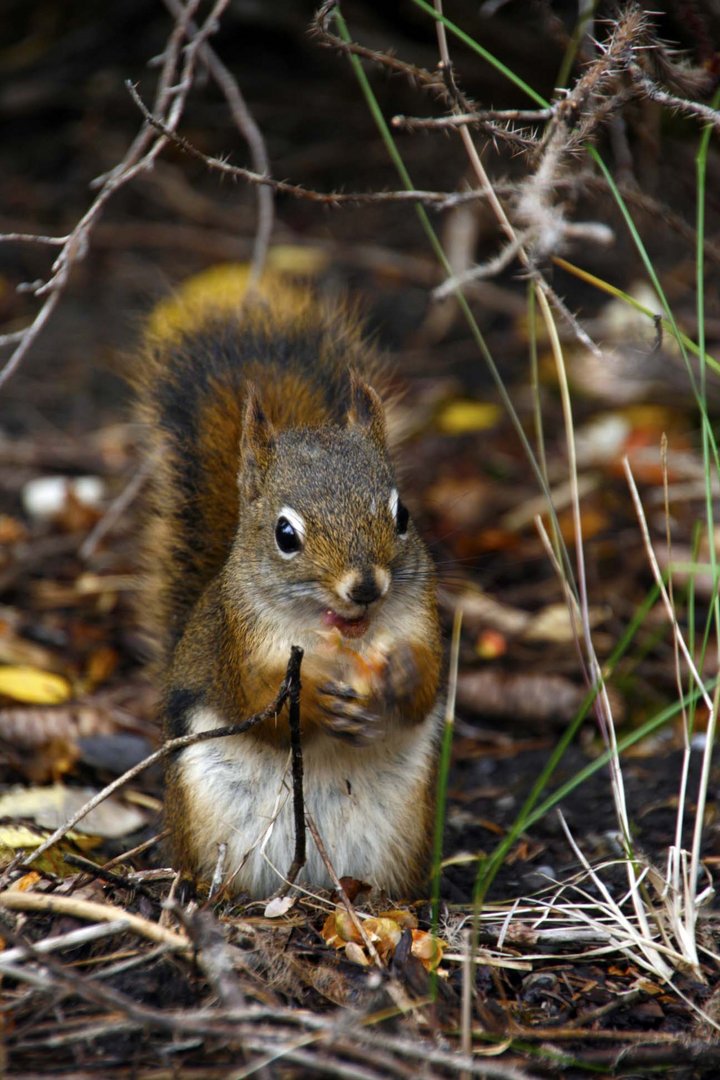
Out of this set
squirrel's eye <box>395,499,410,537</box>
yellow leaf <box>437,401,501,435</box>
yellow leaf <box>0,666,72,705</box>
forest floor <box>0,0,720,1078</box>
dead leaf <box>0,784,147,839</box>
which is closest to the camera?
forest floor <box>0,0,720,1078</box>

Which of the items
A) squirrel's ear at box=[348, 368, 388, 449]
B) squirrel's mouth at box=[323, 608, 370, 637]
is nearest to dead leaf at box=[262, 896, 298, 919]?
squirrel's mouth at box=[323, 608, 370, 637]

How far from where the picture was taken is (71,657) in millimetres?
3225

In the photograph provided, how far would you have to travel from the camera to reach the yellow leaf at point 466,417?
4.20 metres

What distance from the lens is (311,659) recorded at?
6.66 feet

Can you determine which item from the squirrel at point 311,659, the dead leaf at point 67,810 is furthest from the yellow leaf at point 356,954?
the dead leaf at point 67,810

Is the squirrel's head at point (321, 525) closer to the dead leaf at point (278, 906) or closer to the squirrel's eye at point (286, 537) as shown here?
the squirrel's eye at point (286, 537)

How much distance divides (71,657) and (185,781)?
1185 mm

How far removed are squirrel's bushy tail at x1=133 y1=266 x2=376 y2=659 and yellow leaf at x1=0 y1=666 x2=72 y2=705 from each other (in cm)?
42

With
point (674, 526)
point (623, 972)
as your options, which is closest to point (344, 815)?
point (623, 972)

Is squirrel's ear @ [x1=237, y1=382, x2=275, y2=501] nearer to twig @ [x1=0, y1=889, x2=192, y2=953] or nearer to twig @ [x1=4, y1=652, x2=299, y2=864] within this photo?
twig @ [x1=4, y1=652, x2=299, y2=864]

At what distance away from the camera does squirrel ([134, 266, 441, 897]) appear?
2006mm

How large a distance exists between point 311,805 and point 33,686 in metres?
1.10

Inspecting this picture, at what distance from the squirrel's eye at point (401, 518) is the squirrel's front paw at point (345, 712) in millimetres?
289

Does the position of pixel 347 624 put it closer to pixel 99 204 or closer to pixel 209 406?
pixel 209 406
